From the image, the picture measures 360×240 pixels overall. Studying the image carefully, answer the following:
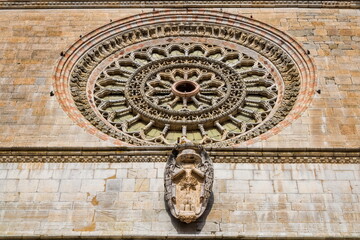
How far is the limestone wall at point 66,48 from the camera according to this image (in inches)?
558

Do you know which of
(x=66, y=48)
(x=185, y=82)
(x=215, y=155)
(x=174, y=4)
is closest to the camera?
(x=215, y=155)

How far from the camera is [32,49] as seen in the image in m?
16.7

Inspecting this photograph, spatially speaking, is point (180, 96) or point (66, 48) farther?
point (66, 48)

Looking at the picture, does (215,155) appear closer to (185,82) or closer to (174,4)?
(185,82)

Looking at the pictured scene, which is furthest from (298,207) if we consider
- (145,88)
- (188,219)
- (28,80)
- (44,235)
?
(28,80)

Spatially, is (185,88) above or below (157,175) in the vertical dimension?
above

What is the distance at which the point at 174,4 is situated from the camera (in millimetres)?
18312

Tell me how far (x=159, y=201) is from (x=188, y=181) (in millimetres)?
600

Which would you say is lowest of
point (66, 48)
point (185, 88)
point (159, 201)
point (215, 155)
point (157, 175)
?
point (159, 201)

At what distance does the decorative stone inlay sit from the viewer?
50.0 ft

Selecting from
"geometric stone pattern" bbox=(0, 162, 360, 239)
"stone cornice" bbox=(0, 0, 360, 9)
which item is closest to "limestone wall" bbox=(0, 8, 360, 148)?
"stone cornice" bbox=(0, 0, 360, 9)

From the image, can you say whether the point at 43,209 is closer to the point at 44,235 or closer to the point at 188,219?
the point at 44,235

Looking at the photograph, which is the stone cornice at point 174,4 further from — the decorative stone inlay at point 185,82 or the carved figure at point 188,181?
the carved figure at point 188,181

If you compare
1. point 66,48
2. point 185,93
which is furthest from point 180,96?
point 66,48
